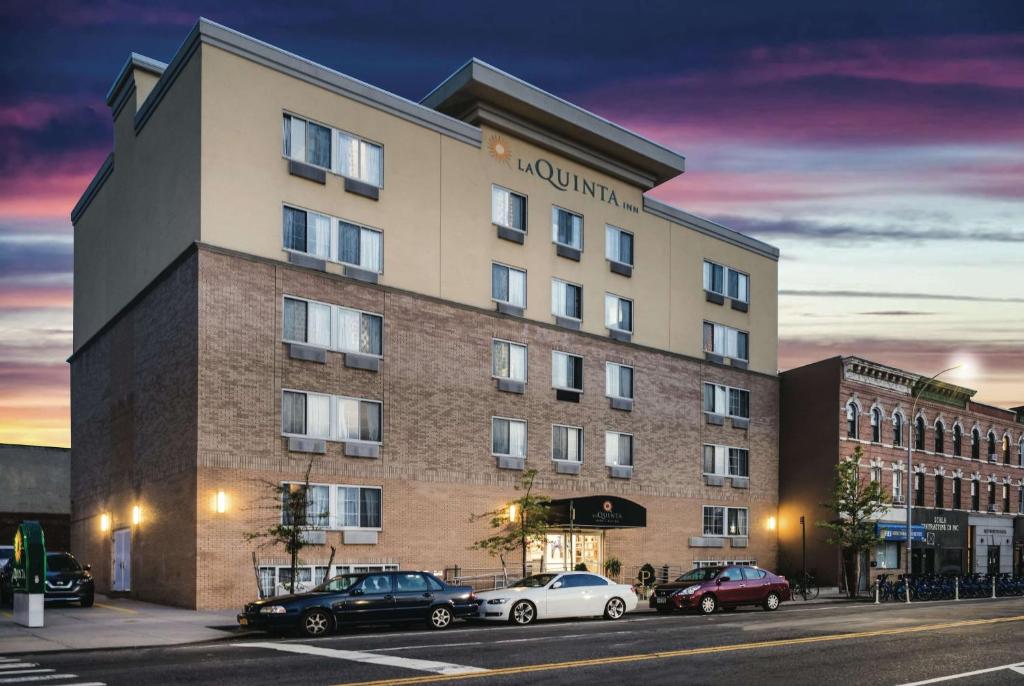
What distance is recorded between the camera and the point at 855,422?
51.9 metres

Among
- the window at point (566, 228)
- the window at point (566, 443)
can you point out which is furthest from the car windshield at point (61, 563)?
the window at point (566, 228)

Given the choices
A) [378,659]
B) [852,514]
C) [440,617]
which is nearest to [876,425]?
[852,514]

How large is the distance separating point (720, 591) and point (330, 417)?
13.6m

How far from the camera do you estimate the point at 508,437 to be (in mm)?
38531

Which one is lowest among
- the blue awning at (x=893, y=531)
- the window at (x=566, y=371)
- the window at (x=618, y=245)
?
the blue awning at (x=893, y=531)

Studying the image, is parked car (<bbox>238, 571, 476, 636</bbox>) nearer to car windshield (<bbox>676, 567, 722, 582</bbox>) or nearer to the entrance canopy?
car windshield (<bbox>676, 567, 722, 582</bbox>)

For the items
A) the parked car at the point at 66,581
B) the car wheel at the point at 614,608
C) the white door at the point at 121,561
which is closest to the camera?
the car wheel at the point at 614,608

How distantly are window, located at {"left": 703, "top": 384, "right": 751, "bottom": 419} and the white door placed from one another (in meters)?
26.1

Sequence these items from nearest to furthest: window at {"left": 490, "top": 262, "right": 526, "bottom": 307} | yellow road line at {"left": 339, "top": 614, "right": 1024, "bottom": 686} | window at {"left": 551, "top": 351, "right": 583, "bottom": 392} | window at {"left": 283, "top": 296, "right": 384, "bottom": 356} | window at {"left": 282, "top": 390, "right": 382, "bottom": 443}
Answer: yellow road line at {"left": 339, "top": 614, "right": 1024, "bottom": 686} → window at {"left": 282, "top": 390, "right": 382, "bottom": 443} → window at {"left": 283, "top": 296, "right": 384, "bottom": 356} → window at {"left": 490, "top": 262, "right": 526, "bottom": 307} → window at {"left": 551, "top": 351, "right": 583, "bottom": 392}

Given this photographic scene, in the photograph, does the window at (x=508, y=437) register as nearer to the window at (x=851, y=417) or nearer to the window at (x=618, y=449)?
the window at (x=618, y=449)

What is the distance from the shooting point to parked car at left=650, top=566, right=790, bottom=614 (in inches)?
1190

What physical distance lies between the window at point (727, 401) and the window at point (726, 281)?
185 inches

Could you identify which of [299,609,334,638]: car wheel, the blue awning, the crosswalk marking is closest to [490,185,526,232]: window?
[299,609,334,638]: car wheel

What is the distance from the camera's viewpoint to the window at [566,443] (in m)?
40.4
